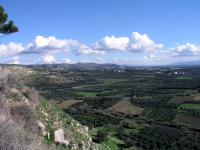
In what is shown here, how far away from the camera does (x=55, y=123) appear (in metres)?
15.1

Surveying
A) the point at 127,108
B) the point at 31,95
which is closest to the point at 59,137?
the point at 31,95

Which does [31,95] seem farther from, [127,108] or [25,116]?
[127,108]

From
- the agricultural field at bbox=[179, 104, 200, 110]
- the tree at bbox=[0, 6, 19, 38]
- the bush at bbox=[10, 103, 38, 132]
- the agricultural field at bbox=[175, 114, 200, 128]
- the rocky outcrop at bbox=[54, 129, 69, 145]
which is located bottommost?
the agricultural field at bbox=[175, 114, 200, 128]

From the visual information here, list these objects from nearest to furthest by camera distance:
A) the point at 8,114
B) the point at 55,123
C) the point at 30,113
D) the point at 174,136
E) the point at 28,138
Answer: the point at 28,138 < the point at 8,114 < the point at 30,113 < the point at 55,123 < the point at 174,136

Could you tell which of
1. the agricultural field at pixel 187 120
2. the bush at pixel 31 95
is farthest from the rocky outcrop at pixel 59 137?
the agricultural field at pixel 187 120

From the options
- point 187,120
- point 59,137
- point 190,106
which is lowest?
point 187,120

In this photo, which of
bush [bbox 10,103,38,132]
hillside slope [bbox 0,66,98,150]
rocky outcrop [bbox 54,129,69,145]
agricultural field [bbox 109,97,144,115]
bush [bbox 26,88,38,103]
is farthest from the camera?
agricultural field [bbox 109,97,144,115]

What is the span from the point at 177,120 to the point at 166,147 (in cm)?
2012

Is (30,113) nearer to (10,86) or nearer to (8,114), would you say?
(8,114)

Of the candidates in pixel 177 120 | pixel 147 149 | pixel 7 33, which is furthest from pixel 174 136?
pixel 7 33

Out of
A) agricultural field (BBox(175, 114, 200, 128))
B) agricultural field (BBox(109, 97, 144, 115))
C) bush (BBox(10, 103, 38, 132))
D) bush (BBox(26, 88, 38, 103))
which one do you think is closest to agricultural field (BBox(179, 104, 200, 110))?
→ agricultural field (BBox(175, 114, 200, 128))

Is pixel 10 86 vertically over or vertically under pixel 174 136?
over

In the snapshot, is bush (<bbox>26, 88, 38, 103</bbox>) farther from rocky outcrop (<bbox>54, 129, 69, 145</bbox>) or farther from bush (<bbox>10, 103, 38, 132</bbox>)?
rocky outcrop (<bbox>54, 129, 69, 145</bbox>)

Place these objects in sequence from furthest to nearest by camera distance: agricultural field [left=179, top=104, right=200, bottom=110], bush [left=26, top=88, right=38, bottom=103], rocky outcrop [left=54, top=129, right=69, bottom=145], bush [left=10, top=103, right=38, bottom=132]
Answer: agricultural field [left=179, top=104, right=200, bottom=110], bush [left=26, top=88, right=38, bottom=103], rocky outcrop [left=54, top=129, right=69, bottom=145], bush [left=10, top=103, right=38, bottom=132]
